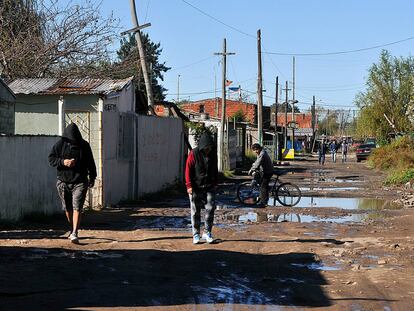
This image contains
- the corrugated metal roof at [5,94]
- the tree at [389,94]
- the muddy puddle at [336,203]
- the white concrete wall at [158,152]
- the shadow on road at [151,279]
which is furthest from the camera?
the tree at [389,94]

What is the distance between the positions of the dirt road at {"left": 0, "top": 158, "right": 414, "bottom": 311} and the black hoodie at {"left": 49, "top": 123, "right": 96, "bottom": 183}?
1.03 m

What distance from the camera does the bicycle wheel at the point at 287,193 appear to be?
1856 cm

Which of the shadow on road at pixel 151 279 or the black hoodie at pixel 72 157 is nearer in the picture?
the shadow on road at pixel 151 279

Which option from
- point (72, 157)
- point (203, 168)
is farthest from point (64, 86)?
point (203, 168)

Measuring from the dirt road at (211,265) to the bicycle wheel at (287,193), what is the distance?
352 centimetres

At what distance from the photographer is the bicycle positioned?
18.3m

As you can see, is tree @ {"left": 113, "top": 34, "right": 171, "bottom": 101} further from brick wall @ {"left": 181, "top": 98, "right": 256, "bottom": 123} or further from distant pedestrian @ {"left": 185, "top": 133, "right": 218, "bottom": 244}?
distant pedestrian @ {"left": 185, "top": 133, "right": 218, "bottom": 244}

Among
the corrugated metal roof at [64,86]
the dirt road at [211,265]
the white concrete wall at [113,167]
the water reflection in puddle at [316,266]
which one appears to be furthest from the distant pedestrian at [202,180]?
the corrugated metal roof at [64,86]

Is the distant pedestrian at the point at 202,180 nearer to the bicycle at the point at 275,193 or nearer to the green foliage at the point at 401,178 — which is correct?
the bicycle at the point at 275,193

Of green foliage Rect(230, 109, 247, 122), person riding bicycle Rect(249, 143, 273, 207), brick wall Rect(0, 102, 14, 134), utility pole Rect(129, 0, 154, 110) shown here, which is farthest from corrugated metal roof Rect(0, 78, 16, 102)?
green foliage Rect(230, 109, 247, 122)

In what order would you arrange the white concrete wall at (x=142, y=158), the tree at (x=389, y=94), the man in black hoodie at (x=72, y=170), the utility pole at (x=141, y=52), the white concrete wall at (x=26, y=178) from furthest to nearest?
1. the tree at (x=389, y=94)
2. the utility pole at (x=141, y=52)
3. the white concrete wall at (x=142, y=158)
4. the white concrete wall at (x=26, y=178)
5. the man in black hoodie at (x=72, y=170)

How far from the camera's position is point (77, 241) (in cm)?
1006

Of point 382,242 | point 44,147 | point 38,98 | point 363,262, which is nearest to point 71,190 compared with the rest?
point 44,147

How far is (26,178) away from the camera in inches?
505
